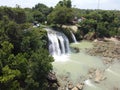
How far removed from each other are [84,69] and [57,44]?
7.33 metres

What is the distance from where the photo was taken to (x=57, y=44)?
104ft

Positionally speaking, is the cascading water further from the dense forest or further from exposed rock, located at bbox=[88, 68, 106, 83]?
exposed rock, located at bbox=[88, 68, 106, 83]

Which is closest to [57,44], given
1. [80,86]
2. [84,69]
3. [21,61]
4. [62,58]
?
[62,58]

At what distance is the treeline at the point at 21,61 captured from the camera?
55.0 feet

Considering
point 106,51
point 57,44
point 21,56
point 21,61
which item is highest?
point 21,56

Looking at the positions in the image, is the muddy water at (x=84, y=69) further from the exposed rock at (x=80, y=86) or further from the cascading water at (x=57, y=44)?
the cascading water at (x=57, y=44)

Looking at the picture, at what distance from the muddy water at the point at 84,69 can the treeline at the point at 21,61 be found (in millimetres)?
4722

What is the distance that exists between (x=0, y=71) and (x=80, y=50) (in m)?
18.1

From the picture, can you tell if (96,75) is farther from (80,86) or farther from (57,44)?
(57,44)

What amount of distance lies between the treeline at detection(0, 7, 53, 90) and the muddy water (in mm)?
4722

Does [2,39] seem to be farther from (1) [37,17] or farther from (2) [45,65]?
(1) [37,17]

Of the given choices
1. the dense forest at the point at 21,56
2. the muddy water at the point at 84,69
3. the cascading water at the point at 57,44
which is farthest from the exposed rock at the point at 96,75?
the cascading water at the point at 57,44

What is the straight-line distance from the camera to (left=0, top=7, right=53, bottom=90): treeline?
16.8m

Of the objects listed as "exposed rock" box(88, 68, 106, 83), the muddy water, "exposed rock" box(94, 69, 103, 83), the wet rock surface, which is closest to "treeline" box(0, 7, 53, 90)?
the muddy water
